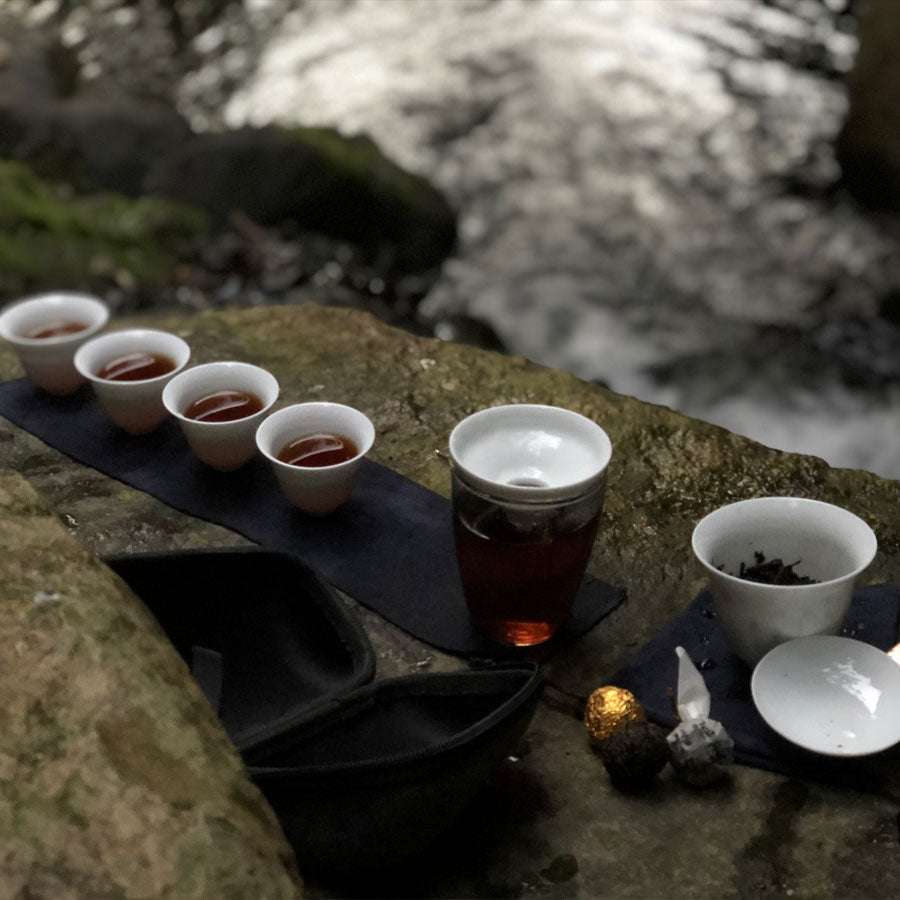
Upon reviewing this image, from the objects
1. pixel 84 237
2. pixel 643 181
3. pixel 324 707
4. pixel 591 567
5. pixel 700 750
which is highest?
pixel 324 707

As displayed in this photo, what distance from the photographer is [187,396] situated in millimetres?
2764

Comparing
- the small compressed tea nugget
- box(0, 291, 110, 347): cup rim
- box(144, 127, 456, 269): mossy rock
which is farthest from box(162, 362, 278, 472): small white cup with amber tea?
box(144, 127, 456, 269): mossy rock

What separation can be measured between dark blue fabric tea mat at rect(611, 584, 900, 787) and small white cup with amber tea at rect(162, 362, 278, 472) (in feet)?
3.52

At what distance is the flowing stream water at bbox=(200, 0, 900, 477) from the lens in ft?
19.0

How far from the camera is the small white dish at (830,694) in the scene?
1913 mm

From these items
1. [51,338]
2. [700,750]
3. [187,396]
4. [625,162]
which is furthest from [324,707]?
[625,162]

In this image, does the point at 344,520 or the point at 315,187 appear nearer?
the point at 344,520

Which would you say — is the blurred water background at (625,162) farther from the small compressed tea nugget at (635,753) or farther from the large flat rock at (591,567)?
the small compressed tea nugget at (635,753)

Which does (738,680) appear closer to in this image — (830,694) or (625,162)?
(830,694)

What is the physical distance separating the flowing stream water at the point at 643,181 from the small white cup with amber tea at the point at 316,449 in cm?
321

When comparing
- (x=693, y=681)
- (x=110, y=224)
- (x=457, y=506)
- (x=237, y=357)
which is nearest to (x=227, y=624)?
(x=457, y=506)

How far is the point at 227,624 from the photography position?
2.08m

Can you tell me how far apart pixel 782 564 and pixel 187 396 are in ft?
4.80

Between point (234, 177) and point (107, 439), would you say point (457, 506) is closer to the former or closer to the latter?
point (107, 439)
